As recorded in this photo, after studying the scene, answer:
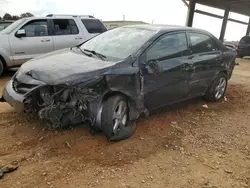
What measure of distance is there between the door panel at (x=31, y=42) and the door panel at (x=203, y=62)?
15.4 feet

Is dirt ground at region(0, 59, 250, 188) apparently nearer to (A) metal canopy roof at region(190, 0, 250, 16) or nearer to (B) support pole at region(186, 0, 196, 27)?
(B) support pole at region(186, 0, 196, 27)

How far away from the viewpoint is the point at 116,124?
3607 mm

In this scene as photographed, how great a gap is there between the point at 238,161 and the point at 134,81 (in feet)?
6.03

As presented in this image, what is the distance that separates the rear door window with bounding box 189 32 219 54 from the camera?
4.74 meters

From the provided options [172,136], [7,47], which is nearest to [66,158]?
[172,136]

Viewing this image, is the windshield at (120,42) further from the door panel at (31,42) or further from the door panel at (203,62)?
the door panel at (31,42)

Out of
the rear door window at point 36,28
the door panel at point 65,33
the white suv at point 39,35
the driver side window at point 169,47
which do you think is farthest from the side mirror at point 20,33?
the driver side window at point 169,47

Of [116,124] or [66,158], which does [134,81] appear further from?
[66,158]

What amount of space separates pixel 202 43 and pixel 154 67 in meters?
1.66

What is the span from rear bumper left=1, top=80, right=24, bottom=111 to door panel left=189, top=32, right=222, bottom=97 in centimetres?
298

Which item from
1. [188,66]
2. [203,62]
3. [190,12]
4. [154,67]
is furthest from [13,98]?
[190,12]

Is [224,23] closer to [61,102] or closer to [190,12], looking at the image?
[190,12]

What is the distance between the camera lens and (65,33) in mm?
7977

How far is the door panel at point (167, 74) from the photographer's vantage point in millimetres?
3925
